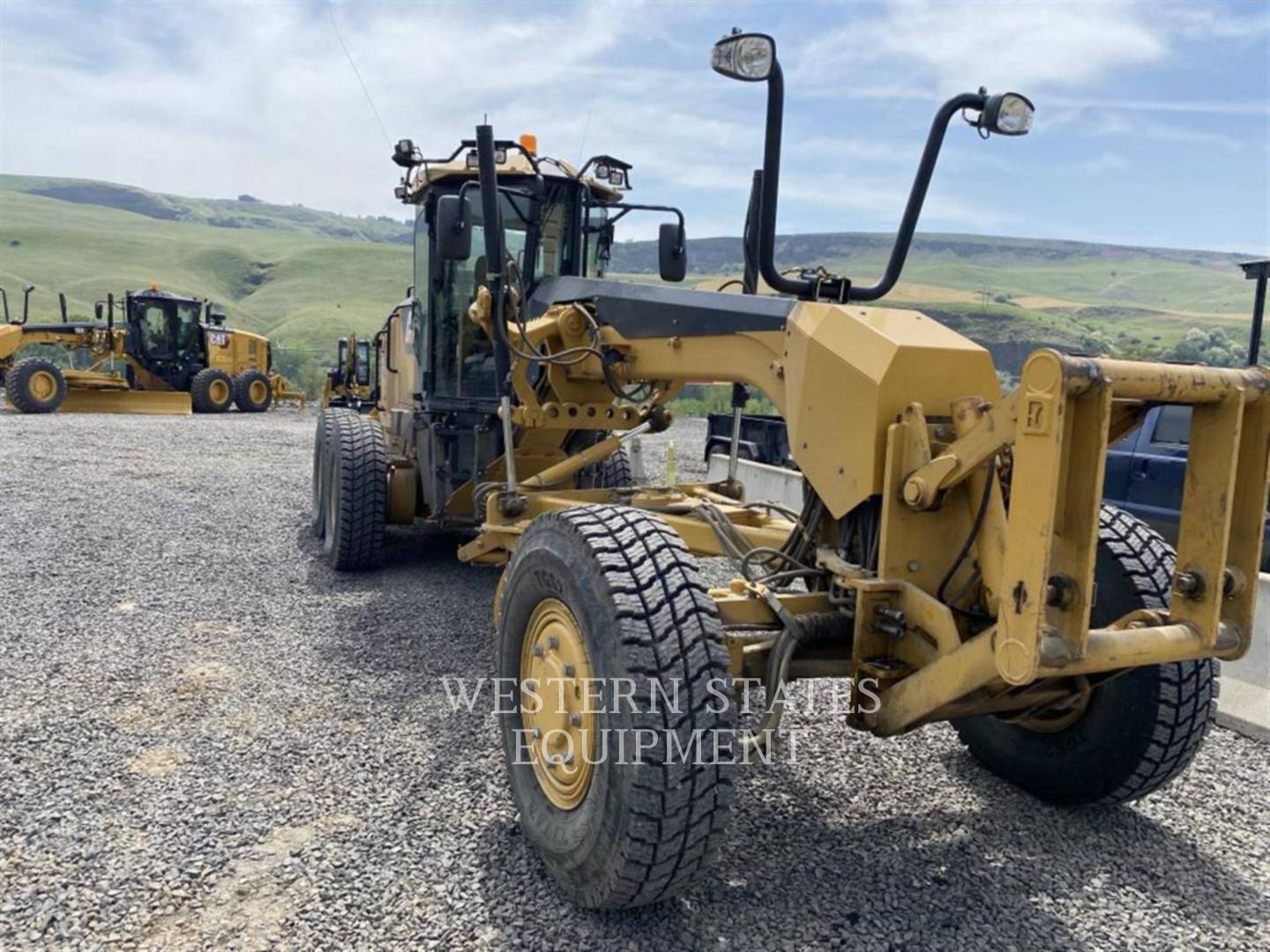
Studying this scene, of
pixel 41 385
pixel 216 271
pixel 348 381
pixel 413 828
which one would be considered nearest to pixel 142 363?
pixel 41 385

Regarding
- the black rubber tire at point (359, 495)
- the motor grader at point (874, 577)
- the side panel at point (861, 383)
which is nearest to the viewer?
the motor grader at point (874, 577)

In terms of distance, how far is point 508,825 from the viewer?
3350 millimetres

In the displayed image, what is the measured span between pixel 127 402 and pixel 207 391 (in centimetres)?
154

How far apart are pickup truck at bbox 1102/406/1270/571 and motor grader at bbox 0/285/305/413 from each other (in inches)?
731

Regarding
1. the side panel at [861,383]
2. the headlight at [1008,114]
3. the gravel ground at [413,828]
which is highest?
the headlight at [1008,114]

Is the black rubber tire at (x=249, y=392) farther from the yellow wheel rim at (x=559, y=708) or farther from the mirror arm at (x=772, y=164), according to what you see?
the mirror arm at (x=772, y=164)

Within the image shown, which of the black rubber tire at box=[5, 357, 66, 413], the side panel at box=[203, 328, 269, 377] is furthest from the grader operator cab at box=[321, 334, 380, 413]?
the black rubber tire at box=[5, 357, 66, 413]

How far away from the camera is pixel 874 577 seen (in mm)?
3023

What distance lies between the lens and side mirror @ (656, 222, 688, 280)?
18.6ft

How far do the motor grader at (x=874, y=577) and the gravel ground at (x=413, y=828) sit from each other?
0.22m

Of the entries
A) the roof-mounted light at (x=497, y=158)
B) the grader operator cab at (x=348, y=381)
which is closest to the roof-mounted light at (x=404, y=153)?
the roof-mounted light at (x=497, y=158)

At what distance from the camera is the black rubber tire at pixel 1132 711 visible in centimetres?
324

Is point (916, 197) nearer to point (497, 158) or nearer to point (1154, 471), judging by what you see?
point (497, 158)

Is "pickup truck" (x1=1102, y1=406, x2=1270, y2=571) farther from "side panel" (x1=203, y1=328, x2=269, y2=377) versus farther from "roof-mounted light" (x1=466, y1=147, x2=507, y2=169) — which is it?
"side panel" (x1=203, y1=328, x2=269, y2=377)
